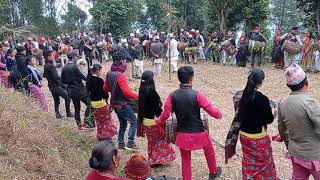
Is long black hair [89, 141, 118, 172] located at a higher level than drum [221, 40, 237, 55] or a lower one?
higher

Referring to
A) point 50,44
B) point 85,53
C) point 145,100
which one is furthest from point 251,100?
point 50,44

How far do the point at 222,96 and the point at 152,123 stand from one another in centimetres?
631

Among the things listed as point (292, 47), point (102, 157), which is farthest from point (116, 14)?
point (102, 157)

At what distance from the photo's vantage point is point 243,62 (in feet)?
58.0

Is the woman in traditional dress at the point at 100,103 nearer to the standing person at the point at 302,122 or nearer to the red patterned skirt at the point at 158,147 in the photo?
the red patterned skirt at the point at 158,147

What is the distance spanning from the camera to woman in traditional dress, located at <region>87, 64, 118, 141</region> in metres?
7.11

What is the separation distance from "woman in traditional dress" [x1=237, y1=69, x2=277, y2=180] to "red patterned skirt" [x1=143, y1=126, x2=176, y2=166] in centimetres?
150

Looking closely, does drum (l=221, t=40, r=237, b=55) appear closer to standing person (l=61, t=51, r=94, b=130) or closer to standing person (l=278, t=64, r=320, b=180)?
standing person (l=61, t=51, r=94, b=130)

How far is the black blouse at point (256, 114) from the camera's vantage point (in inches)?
185

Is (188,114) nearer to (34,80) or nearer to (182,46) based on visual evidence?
(34,80)

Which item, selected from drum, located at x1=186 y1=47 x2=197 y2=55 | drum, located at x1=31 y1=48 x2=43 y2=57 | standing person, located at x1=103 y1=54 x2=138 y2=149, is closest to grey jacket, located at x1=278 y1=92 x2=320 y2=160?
standing person, located at x1=103 y1=54 x2=138 y2=149

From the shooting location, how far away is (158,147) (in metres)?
6.23

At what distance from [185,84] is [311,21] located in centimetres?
1512

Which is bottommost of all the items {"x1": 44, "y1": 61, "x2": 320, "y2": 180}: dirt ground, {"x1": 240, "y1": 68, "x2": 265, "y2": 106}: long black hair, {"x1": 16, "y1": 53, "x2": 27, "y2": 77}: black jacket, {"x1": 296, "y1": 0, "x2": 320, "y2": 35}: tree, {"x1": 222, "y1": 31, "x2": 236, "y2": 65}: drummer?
{"x1": 44, "y1": 61, "x2": 320, "y2": 180}: dirt ground
